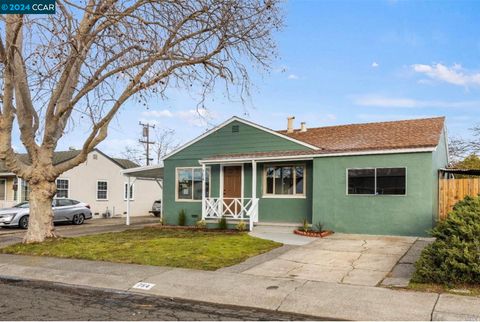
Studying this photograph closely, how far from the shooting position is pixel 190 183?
19797 mm

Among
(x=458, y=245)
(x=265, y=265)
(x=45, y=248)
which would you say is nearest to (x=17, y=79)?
(x=45, y=248)

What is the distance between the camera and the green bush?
291 inches

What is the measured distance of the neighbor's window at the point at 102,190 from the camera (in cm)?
2916

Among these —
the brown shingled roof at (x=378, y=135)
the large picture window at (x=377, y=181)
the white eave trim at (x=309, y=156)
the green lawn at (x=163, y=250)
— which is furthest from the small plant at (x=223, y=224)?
the large picture window at (x=377, y=181)

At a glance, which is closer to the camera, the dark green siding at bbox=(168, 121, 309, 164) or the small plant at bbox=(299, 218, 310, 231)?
the small plant at bbox=(299, 218, 310, 231)

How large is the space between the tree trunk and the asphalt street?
522cm

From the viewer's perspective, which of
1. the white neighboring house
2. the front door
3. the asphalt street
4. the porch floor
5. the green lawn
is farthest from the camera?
the white neighboring house

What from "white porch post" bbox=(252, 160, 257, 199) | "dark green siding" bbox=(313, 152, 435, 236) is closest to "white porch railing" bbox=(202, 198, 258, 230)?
"white porch post" bbox=(252, 160, 257, 199)

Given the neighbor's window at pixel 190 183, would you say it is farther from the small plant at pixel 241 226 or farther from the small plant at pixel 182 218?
the small plant at pixel 241 226

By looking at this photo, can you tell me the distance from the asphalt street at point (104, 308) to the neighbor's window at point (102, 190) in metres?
21.8

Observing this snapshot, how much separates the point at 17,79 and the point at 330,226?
10677 millimetres

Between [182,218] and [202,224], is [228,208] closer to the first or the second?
A: [202,224]

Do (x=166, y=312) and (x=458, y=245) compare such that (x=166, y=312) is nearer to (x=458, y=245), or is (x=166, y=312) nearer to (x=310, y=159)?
(x=458, y=245)

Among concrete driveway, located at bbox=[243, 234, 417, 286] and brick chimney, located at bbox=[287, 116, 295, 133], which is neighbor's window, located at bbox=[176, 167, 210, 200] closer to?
brick chimney, located at bbox=[287, 116, 295, 133]
